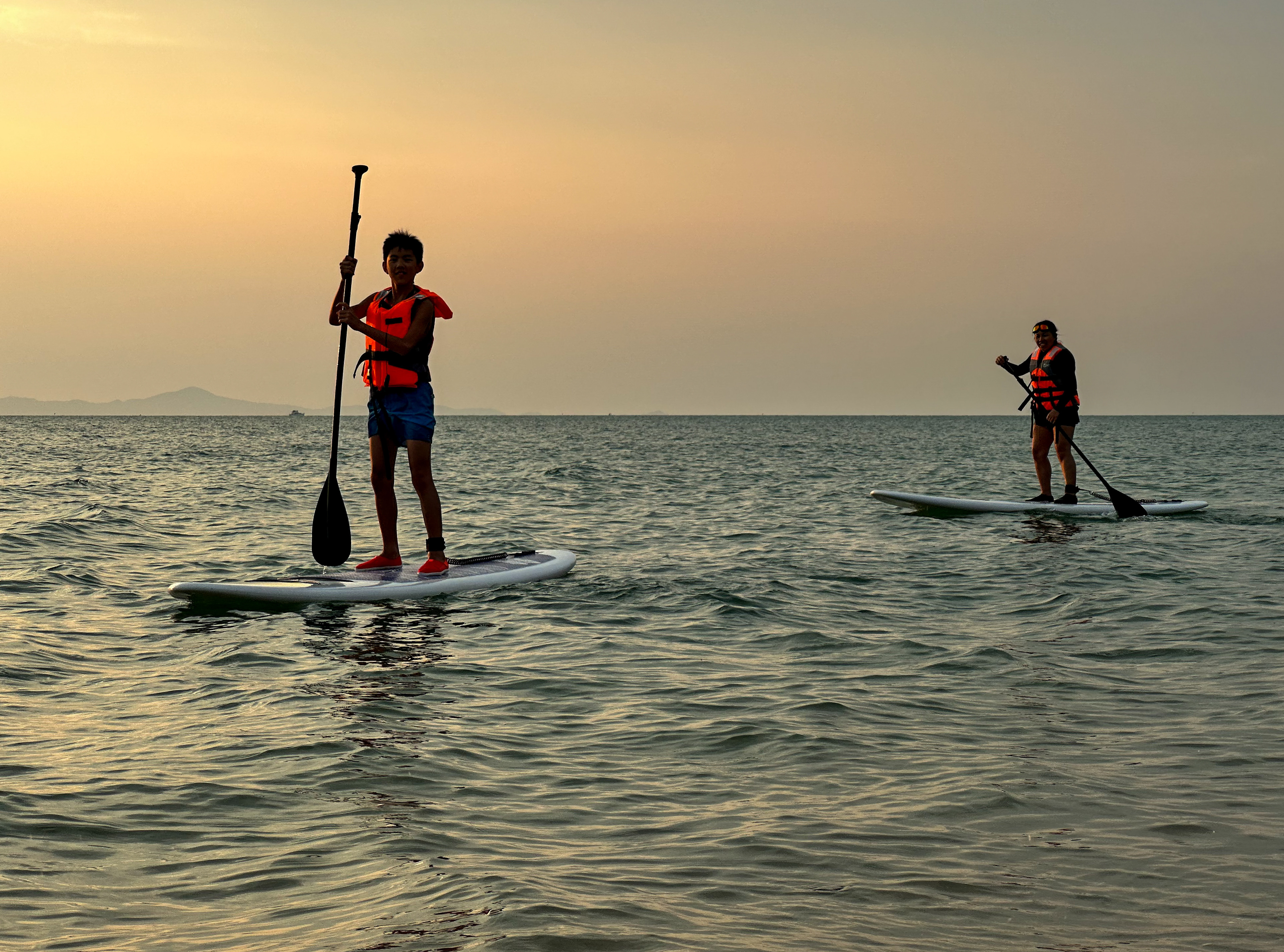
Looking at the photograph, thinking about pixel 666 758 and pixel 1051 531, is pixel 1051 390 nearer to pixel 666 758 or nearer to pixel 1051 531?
pixel 1051 531

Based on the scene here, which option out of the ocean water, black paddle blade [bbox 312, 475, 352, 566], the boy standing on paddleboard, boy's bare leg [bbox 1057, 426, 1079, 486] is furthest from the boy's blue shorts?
boy's bare leg [bbox 1057, 426, 1079, 486]

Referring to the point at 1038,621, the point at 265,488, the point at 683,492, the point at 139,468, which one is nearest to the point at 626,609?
the point at 1038,621

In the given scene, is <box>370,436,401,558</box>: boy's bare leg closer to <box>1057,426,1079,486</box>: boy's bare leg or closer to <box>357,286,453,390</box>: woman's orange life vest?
<box>357,286,453,390</box>: woman's orange life vest

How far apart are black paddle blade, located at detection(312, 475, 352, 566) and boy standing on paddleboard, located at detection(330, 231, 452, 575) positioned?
43cm

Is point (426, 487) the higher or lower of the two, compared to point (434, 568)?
higher

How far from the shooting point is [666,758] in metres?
4.99

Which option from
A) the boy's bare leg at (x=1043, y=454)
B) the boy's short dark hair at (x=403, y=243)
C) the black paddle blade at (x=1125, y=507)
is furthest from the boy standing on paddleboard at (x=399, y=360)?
the black paddle blade at (x=1125, y=507)

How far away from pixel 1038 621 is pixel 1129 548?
4.76m

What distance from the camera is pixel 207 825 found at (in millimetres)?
4109

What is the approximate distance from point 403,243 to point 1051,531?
29.2 ft

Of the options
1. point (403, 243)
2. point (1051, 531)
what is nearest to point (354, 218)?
point (403, 243)

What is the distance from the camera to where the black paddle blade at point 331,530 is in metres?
9.21

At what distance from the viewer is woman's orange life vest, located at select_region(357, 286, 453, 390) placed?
8633mm

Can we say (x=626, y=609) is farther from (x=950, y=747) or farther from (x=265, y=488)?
(x=265, y=488)
